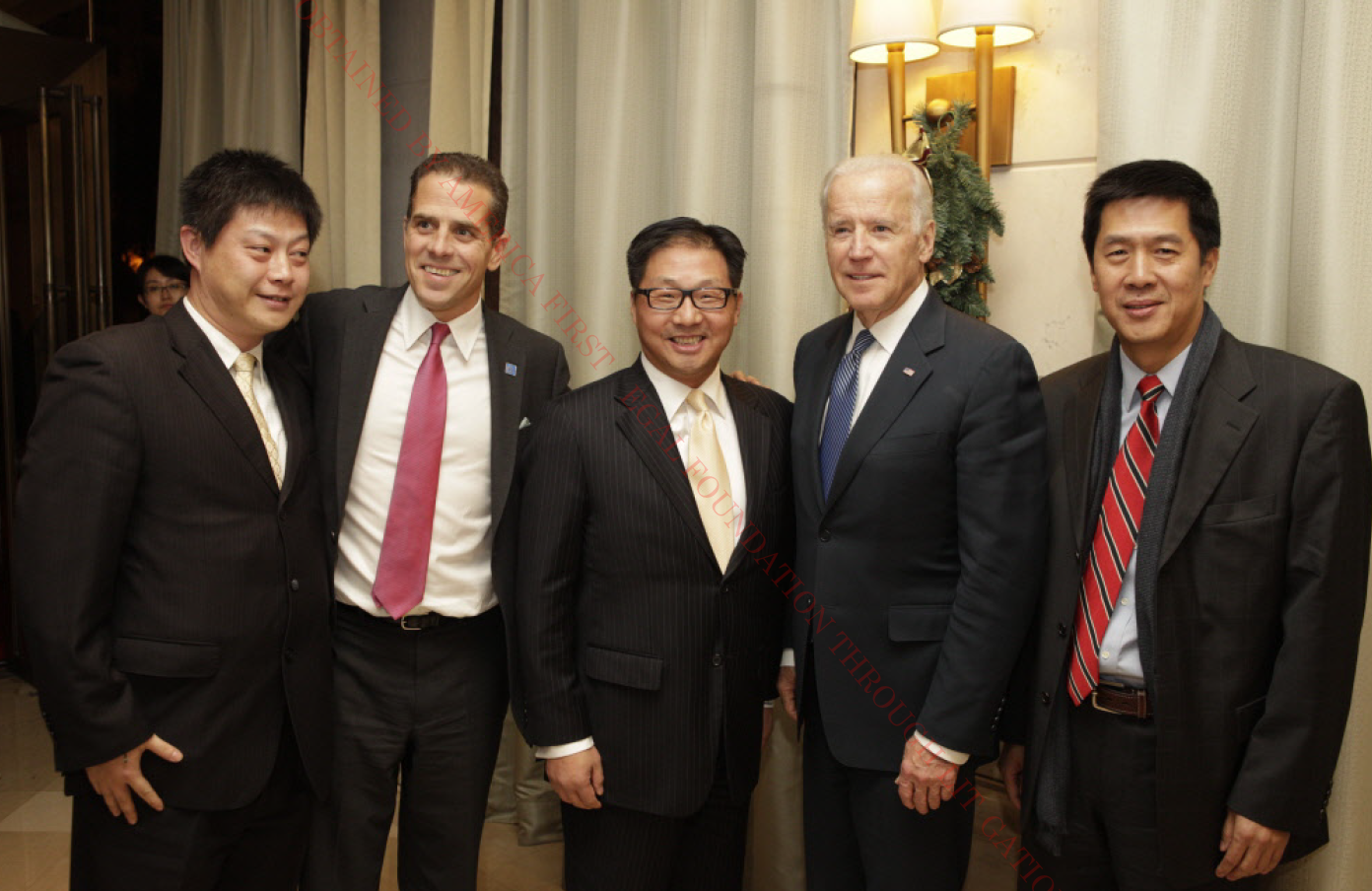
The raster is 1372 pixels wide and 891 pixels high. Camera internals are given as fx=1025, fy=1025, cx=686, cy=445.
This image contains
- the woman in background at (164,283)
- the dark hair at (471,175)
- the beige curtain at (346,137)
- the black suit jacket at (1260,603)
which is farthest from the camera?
the woman in background at (164,283)

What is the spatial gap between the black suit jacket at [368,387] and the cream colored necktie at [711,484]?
0.42 meters

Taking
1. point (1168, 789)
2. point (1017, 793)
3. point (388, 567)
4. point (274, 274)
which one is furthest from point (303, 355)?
point (1168, 789)

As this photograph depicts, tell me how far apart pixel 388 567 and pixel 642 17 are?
191 cm

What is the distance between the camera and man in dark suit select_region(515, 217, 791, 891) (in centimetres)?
200

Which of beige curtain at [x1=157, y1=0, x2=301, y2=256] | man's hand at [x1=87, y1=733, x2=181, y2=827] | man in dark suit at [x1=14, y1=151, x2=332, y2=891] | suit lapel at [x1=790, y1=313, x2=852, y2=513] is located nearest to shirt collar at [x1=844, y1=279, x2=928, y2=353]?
suit lapel at [x1=790, y1=313, x2=852, y2=513]

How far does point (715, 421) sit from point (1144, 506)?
0.84m

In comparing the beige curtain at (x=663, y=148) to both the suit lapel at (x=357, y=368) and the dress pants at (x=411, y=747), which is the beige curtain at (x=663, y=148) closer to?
the suit lapel at (x=357, y=368)

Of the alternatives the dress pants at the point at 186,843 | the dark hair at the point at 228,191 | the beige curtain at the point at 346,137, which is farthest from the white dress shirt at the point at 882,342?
the beige curtain at the point at 346,137

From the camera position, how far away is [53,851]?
331 cm

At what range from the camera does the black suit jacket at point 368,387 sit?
2189mm

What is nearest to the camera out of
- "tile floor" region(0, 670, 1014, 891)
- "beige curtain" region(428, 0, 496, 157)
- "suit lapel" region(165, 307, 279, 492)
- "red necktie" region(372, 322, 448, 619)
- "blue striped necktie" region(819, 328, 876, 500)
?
"suit lapel" region(165, 307, 279, 492)

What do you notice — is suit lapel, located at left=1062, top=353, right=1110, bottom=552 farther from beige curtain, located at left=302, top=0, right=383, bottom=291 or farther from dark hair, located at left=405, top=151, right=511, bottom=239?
beige curtain, located at left=302, top=0, right=383, bottom=291

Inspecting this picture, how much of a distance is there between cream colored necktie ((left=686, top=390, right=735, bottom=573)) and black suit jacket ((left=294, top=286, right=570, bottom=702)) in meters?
0.42

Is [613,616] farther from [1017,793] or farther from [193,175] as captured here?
[193,175]
